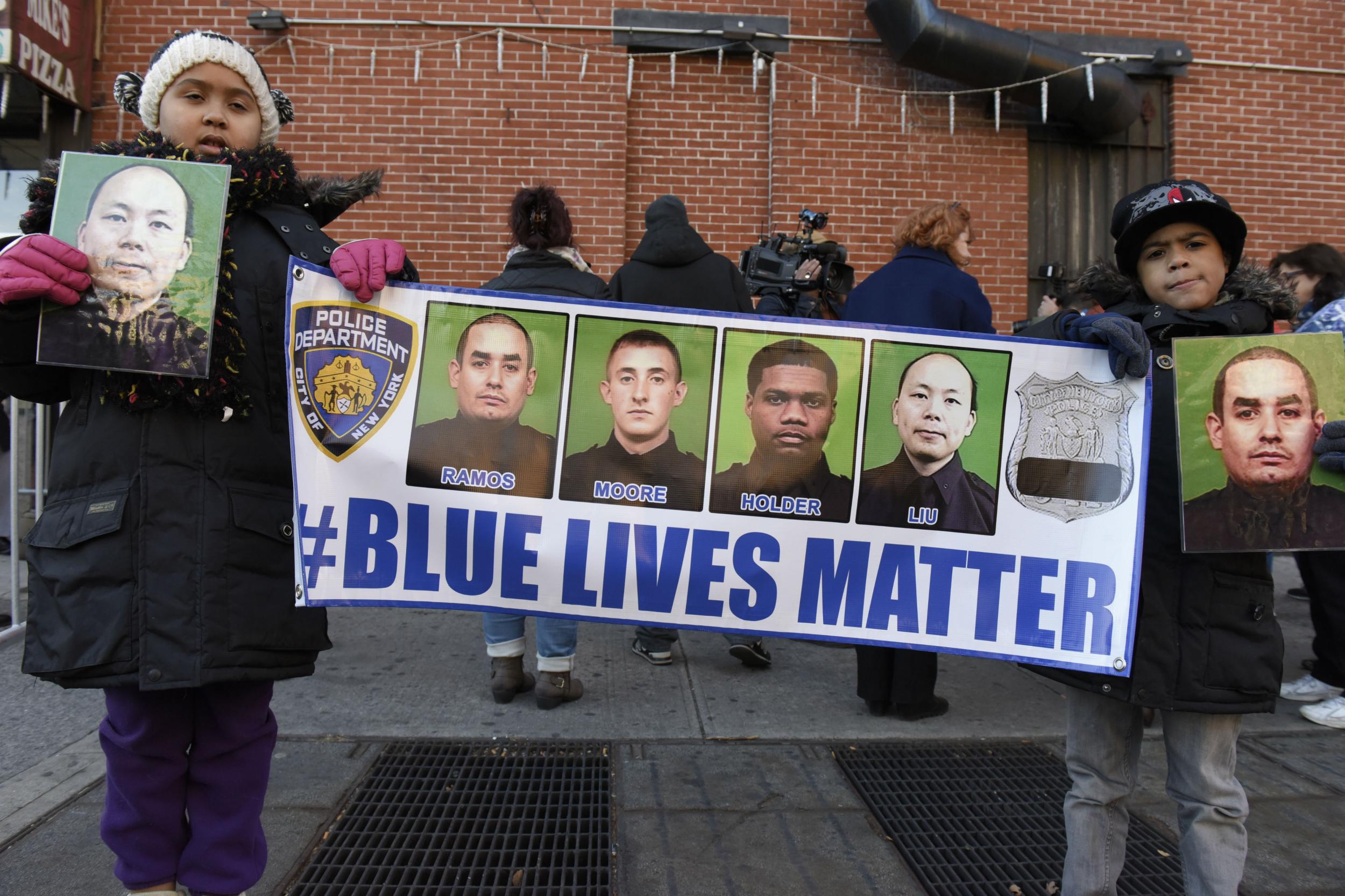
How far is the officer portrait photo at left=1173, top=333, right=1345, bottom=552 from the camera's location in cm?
217

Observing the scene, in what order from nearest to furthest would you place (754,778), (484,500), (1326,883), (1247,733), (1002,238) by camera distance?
(484,500) → (1326,883) → (754,778) → (1247,733) → (1002,238)

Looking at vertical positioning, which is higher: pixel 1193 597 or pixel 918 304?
pixel 918 304

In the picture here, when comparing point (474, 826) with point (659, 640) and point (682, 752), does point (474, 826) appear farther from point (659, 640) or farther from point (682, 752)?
point (659, 640)

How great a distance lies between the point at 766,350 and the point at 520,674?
7.39ft

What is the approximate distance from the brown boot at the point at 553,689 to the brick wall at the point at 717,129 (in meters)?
3.31

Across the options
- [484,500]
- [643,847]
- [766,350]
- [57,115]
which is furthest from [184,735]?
[57,115]

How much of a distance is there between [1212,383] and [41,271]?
2637mm

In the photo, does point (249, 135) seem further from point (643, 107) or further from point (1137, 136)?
point (1137, 136)

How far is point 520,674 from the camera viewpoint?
4062mm

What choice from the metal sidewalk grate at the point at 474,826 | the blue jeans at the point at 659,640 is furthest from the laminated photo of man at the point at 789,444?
the blue jeans at the point at 659,640

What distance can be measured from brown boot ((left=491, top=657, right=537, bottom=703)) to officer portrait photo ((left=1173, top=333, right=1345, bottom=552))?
2.76 meters

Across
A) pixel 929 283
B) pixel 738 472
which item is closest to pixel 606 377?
pixel 738 472

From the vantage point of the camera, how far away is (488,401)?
2412mm

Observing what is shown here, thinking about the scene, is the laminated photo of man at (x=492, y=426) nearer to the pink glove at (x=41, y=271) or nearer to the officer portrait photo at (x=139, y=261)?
the officer portrait photo at (x=139, y=261)
